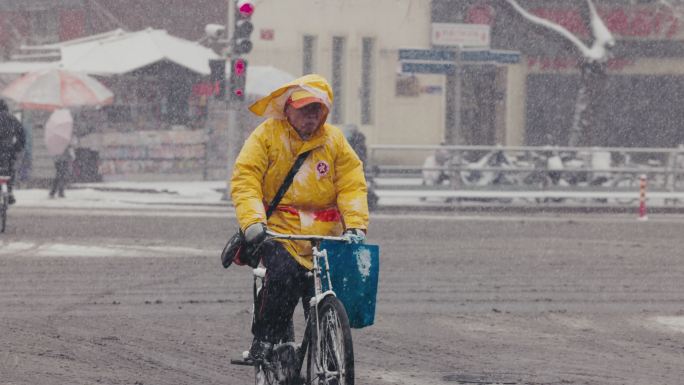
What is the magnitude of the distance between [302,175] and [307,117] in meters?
0.28

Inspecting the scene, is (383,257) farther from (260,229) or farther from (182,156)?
(182,156)

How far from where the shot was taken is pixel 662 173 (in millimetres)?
28734

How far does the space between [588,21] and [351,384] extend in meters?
27.4

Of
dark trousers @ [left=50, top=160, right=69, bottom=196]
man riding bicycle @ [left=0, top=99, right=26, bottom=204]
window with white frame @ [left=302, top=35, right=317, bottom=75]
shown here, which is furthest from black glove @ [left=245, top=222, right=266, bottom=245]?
window with white frame @ [left=302, top=35, right=317, bottom=75]

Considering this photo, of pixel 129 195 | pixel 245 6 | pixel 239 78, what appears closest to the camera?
pixel 245 6

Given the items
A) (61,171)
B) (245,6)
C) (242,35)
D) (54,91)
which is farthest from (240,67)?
(54,91)

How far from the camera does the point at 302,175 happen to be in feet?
22.5

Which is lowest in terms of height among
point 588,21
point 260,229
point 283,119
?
point 260,229

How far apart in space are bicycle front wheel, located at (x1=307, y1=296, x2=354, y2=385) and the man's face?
0.86m

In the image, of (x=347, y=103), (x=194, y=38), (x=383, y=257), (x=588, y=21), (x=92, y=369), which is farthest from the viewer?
(x=194, y=38)

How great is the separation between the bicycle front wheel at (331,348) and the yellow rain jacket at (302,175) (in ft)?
1.52

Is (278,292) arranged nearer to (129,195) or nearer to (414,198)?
(414,198)

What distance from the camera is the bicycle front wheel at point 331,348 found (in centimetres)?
624

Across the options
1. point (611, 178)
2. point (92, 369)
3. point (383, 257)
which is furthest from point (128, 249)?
point (611, 178)
